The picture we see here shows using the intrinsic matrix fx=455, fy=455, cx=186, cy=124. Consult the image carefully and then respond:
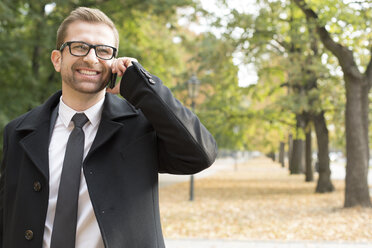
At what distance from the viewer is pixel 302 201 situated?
14.6m

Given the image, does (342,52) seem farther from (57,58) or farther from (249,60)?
(57,58)

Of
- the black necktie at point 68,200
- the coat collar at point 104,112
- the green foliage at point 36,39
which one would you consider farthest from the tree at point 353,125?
the black necktie at point 68,200

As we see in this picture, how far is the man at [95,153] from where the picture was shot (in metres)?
1.89

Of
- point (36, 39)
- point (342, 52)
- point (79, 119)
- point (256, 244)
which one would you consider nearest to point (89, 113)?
point (79, 119)

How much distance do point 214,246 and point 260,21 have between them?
10518 millimetres

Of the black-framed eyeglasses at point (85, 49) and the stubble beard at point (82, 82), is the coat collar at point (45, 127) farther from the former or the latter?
the black-framed eyeglasses at point (85, 49)

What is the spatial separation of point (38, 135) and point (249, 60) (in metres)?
15.3

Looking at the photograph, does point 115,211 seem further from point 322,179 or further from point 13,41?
point 322,179

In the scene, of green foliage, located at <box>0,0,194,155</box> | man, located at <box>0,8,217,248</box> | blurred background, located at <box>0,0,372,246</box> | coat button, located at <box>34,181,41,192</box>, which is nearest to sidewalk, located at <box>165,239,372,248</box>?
blurred background, located at <box>0,0,372,246</box>

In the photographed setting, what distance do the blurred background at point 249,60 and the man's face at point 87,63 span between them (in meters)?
8.91

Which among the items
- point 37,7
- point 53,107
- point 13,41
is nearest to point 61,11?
point 37,7

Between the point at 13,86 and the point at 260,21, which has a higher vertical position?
the point at 260,21

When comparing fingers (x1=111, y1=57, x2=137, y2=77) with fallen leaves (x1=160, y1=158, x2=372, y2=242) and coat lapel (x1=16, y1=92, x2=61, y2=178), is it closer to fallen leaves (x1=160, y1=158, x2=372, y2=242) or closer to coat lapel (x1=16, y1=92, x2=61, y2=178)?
coat lapel (x1=16, y1=92, x2=61, y2=178)

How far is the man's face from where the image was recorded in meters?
2.01
